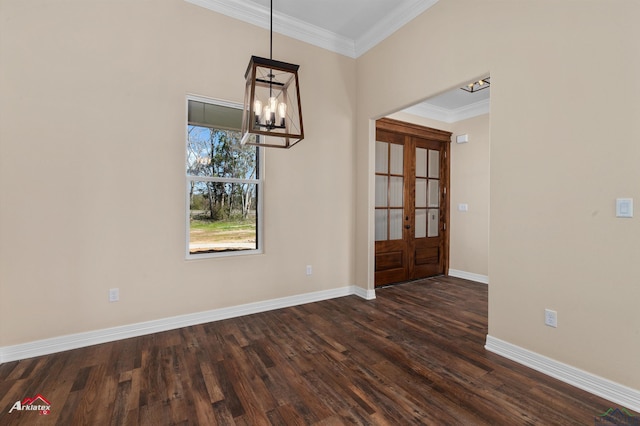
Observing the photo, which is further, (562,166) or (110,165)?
(110,165)

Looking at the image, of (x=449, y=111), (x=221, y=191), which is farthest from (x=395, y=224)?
(x=221, y=191)

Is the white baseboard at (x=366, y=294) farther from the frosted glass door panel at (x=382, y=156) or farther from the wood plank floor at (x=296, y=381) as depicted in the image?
the frosted glass door panel at (x=382, y=156)

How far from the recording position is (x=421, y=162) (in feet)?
16.9

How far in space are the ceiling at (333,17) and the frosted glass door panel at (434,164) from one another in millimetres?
2089

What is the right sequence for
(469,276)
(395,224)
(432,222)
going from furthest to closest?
(432,222) < (469,276) < (395,224)

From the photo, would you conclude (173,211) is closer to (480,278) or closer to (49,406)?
(49,406)

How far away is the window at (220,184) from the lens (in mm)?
3164

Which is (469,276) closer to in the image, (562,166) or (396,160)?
(396,160)

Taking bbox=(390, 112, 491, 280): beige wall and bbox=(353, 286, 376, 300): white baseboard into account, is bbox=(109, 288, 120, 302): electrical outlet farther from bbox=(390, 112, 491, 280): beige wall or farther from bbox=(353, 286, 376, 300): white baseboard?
bbox=(390, 112, 491, 280): beige wall

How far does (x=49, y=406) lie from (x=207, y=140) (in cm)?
255

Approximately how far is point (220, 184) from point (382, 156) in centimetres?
262

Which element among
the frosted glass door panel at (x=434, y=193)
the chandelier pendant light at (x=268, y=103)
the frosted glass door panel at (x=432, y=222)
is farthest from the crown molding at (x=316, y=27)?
the frosted glass door panel at (x=432, y=222)

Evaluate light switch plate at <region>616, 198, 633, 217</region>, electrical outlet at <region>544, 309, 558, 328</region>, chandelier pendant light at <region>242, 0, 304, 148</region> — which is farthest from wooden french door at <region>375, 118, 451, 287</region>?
light switch plate at <region>616, 198, 633, 217</region>

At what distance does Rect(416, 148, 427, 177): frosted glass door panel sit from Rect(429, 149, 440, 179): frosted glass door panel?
0.15m
